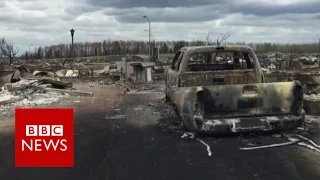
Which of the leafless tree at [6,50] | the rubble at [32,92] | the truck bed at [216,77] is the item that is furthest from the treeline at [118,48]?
the truck bed at [216,77]

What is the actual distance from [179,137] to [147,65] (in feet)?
64.5

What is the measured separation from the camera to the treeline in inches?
4638

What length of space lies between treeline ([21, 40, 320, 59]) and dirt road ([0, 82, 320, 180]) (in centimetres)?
10316

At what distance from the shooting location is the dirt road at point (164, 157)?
5.61m

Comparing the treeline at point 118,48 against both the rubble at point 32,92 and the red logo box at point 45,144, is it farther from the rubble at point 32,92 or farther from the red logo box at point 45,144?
the red logo box at point 45,144

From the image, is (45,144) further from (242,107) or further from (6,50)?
(6,50)

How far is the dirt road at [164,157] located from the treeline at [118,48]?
10316cm

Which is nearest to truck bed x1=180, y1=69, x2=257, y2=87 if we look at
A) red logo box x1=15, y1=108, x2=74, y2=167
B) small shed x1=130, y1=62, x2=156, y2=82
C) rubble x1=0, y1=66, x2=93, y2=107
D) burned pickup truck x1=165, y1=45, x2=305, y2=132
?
burned pickup truck x1=165, y1=45, x2=305, y2=132

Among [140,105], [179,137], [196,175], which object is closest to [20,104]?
[140,105]

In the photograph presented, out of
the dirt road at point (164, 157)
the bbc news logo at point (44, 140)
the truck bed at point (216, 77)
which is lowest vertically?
the dirt road at point (164, 157)

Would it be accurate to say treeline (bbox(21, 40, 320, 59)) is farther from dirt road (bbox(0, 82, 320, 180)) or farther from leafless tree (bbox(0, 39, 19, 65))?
Answer: dirt road (bbox(0, 82, 320, 180))

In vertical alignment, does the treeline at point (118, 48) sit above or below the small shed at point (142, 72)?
above

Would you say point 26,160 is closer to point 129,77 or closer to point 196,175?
point 196,175

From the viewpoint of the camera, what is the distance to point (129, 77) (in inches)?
1060
